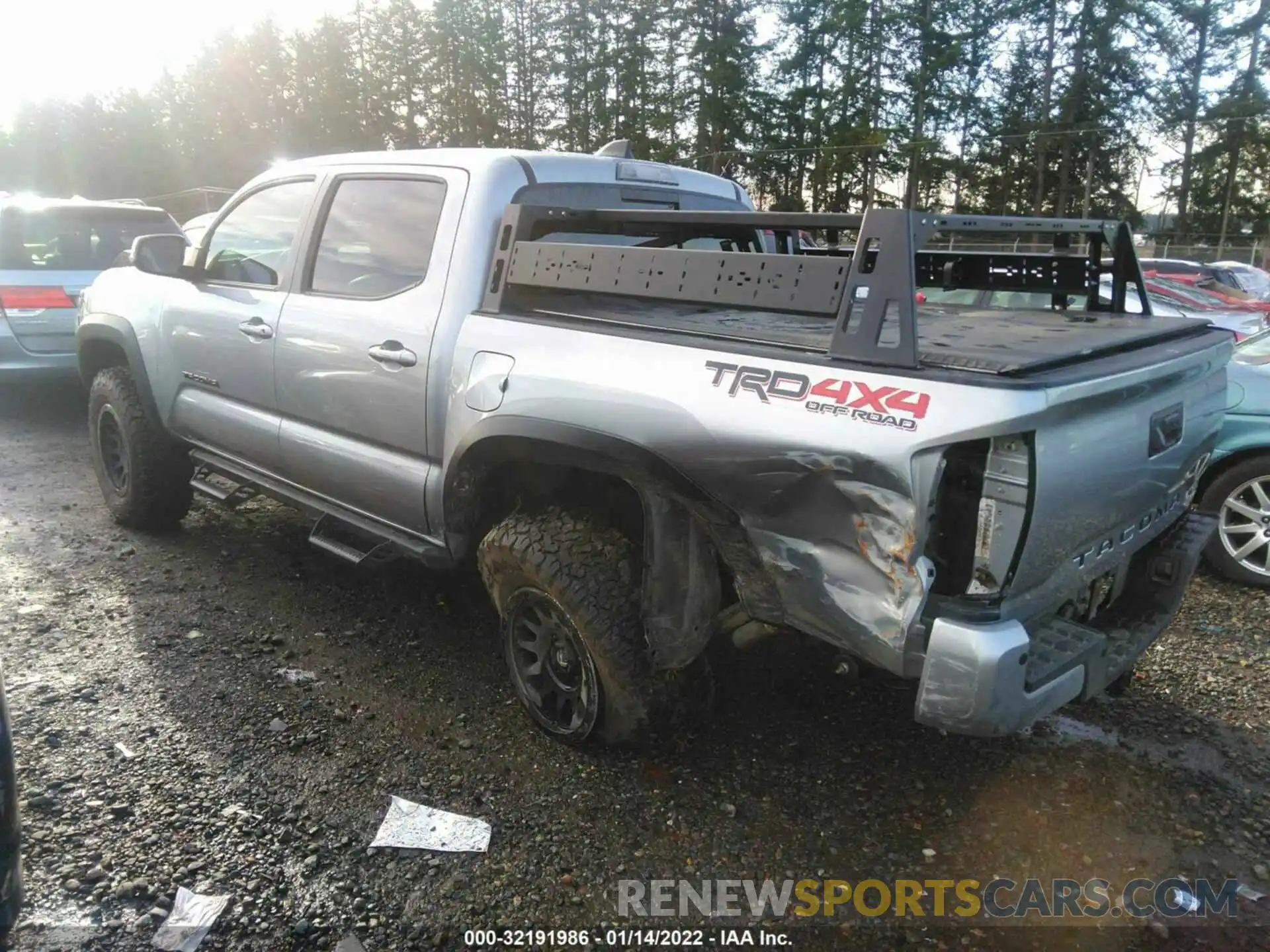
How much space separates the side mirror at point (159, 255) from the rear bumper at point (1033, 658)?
385 cm

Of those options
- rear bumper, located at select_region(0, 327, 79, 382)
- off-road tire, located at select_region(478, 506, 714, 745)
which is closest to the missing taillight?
rear bumper, located at select_region(0, 327, 79, 382)

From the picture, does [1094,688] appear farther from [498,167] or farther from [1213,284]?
[1213,284]

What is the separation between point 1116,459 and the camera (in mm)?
2164

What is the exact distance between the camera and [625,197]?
Answer: 3.55 m

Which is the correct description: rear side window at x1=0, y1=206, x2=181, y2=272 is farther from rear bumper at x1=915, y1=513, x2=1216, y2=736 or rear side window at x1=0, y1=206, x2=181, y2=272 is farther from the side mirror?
rear bumper at x1=915, y1=513, x2=1216, y2=736

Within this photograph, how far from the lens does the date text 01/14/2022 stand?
2.20m

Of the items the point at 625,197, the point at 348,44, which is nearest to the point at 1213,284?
the point at 625,197

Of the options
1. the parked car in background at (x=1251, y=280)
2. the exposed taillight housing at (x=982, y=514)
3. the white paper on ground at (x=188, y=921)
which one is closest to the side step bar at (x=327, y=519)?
the white paper on ground at (x=188, y=921)

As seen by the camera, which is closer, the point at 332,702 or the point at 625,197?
the point at 332,702

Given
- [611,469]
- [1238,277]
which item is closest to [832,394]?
[611,469]

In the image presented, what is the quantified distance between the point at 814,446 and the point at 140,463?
156 inches

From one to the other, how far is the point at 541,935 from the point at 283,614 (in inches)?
89.0

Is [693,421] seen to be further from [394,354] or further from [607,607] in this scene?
[394,354]

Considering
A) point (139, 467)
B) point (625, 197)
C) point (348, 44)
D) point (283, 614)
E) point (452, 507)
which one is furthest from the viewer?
point (348, 44)
